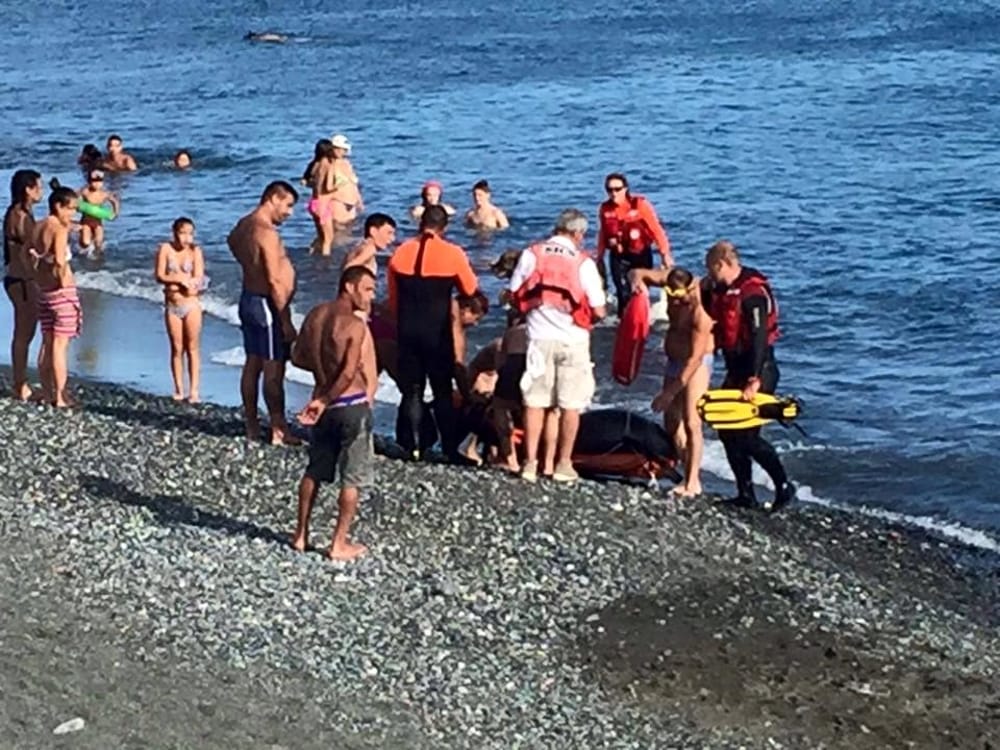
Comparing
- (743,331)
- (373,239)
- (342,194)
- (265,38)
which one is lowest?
(265,38)

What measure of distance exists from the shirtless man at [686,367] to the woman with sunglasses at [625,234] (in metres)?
4.52

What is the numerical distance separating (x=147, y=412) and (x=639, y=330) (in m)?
3.73

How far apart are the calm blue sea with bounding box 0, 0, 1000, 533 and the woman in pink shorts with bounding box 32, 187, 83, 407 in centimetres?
222

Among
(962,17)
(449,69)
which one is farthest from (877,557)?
(962,17)

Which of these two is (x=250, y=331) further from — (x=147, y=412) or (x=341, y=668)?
(x=341, y=668)

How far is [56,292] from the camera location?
12.9 metres

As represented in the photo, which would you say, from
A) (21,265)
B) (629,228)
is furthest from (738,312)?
(629,228)

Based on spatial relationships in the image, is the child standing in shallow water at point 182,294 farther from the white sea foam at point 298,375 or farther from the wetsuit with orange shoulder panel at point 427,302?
the wetsuit with orange shoulder panel at point 427,302

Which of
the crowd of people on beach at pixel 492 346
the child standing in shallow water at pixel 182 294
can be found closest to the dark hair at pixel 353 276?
the crowd of people on beach at pixel 492 346

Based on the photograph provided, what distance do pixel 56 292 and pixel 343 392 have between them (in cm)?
379

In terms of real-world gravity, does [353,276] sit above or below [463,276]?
above

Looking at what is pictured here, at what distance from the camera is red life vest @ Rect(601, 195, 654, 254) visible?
659 inches

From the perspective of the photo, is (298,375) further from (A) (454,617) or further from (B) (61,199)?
(A) (454,617)

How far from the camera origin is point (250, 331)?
477 inches
